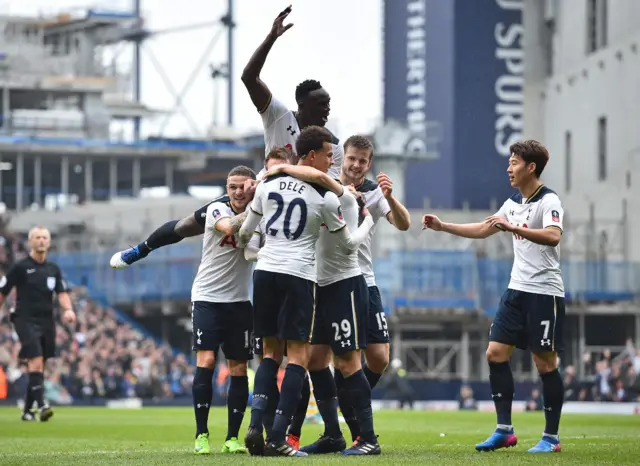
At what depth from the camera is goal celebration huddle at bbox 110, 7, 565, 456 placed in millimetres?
11078

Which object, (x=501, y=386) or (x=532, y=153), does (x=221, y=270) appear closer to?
(x=501, y=386)

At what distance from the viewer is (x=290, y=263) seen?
11.1 m

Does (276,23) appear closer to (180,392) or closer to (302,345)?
(302,345)

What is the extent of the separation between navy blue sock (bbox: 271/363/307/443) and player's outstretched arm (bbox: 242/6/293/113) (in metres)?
2.21

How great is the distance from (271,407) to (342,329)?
801 millimetres

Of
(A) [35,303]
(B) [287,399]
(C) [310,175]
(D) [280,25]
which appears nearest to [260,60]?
(D) [280,25]

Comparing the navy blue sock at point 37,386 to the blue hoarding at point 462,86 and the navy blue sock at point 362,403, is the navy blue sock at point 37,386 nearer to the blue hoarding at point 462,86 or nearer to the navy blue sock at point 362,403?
the navy blue sock at point 362,403

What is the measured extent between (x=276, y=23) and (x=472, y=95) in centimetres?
6047

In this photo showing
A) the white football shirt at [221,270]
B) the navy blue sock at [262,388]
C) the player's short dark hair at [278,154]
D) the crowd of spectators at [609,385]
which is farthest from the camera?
the crowd of spectators at [609,385]

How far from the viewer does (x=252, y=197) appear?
12.1m

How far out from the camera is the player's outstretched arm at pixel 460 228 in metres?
12.3

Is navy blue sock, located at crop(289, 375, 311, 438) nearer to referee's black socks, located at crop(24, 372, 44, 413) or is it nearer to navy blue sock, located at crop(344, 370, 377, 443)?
navy blue sock, located at crop(344, 370, 377, 443)

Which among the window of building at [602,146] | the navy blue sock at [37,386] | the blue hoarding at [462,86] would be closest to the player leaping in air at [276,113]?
the navy blue sock at [37,386]

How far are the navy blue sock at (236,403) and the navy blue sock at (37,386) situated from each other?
743 cm
